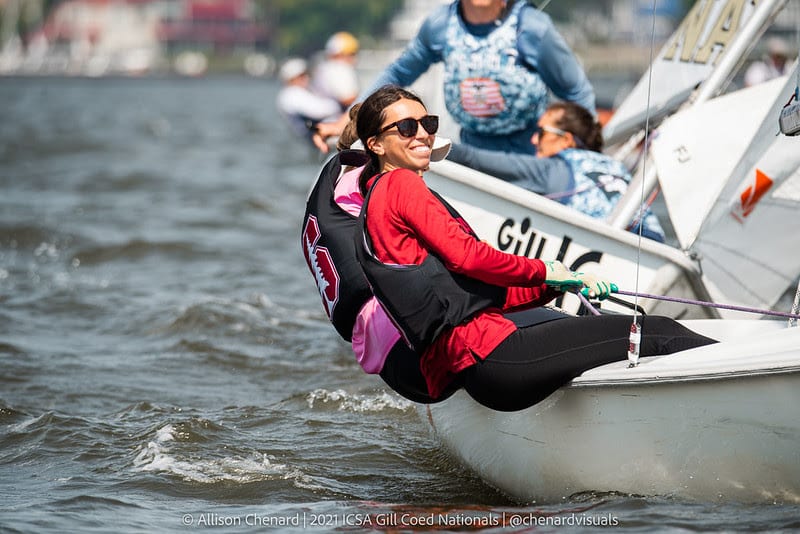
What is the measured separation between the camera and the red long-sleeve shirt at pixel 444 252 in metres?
3.79

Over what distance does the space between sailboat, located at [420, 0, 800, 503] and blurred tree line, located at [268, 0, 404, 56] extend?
8845 centimetres

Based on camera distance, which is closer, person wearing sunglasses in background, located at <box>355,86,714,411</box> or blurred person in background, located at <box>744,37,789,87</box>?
person wearing sunglasses in background, located at <box>355,86,714,411</box>

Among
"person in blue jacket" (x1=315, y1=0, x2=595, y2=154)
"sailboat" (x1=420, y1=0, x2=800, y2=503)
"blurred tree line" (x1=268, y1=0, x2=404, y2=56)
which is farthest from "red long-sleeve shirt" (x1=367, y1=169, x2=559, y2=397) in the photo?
"blurred tree line" (x1=268, y1=0, x2=404, y2=56)

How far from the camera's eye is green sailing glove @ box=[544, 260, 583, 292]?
3945 millimetres

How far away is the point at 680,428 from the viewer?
12.7 feet

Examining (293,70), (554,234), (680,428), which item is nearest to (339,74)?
Result: (293,70)

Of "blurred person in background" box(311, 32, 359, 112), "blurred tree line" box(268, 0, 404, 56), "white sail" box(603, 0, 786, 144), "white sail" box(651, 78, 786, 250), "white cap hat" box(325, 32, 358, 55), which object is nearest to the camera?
"white sail" box(651, 78, 786, 250)

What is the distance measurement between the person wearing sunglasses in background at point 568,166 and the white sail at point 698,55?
40cm

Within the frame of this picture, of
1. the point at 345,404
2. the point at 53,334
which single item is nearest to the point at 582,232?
the point at 345,404

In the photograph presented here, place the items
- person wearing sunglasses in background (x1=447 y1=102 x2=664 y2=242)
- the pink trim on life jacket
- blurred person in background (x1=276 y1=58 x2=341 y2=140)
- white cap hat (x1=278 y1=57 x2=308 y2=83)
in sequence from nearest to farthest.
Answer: the pink trim on life jacket → person wearing sunglasses in background (x1=447 y1=102 x2=664 y2=242) → blurred person in background (x1=276 y1=58 x2=341 y2=140) → white cap hat (x1=278 y1=57 x2=308 y2=83)

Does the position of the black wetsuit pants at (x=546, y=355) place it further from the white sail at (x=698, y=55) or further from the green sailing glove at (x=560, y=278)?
the white sail at (x=698, y=55)

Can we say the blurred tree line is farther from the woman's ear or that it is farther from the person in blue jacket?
the woman's ear

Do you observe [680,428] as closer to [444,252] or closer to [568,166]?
[444,252]

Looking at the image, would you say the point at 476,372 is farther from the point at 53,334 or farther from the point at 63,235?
the point at 63,235
